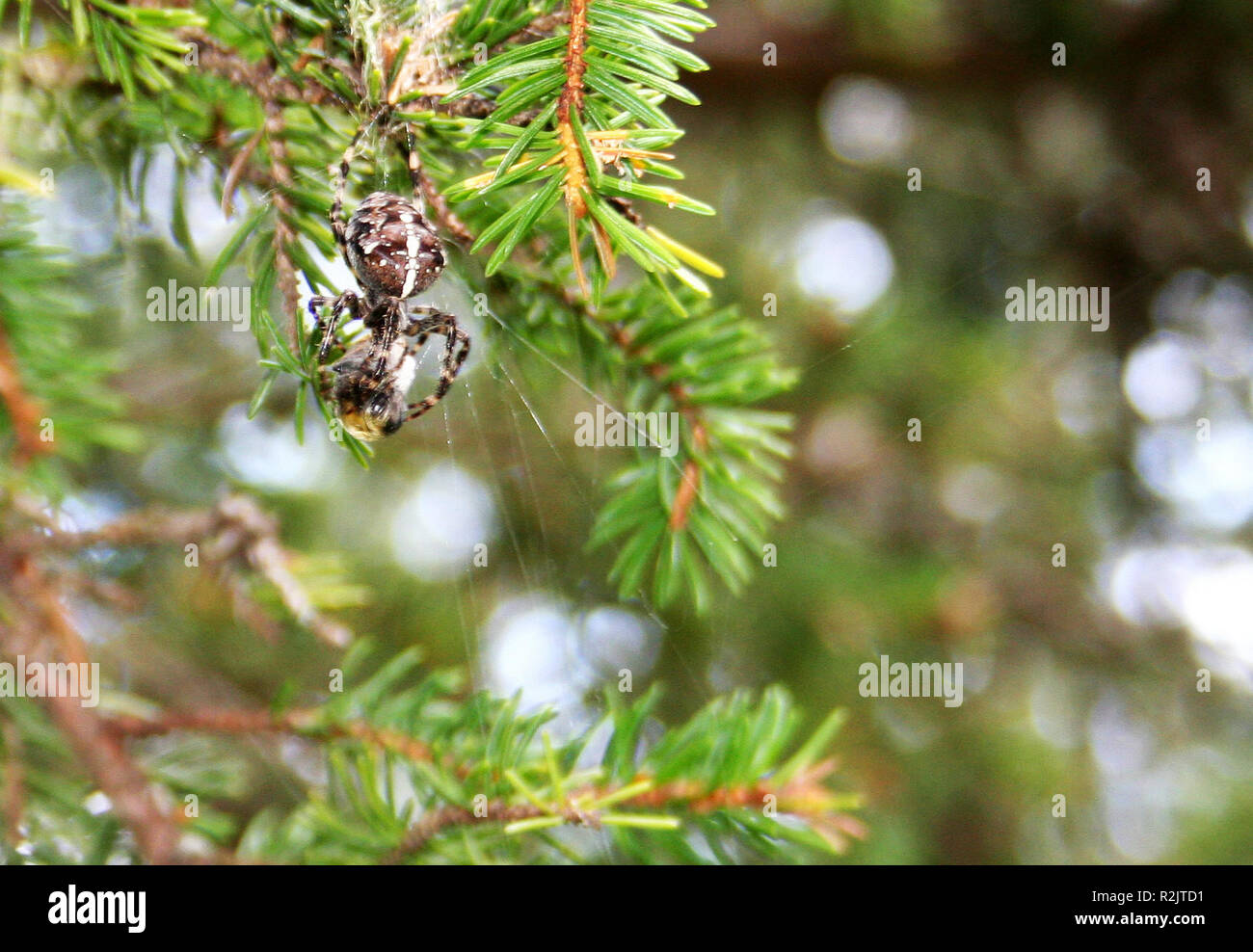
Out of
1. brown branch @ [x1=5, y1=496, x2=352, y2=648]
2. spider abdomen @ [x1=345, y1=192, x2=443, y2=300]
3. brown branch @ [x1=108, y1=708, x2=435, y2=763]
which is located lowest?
brown branch @ [x1=108, y1=708, x2=435, y2=763]

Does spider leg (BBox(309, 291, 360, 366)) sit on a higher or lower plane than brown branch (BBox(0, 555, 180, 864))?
higher

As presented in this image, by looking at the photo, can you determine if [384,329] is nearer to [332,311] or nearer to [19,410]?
[332,311]

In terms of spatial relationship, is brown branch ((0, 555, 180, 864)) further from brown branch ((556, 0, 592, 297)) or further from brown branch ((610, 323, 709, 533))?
brown branch ((556, 0, 592, 297))

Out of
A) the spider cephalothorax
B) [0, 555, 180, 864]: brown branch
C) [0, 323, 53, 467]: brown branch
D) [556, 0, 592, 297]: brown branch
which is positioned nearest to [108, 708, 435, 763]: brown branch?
[0, 555, 180, 864]: brown branch

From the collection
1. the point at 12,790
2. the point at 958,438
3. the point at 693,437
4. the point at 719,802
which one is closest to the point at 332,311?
the point at 693,437

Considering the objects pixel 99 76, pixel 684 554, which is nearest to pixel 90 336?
pixel 99 76

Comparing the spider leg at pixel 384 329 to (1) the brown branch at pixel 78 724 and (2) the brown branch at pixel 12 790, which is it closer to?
(1) the brown branch at pixel 78 724

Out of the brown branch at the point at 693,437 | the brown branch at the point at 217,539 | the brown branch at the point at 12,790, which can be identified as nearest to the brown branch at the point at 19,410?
the brown branch at the point at 217,539
